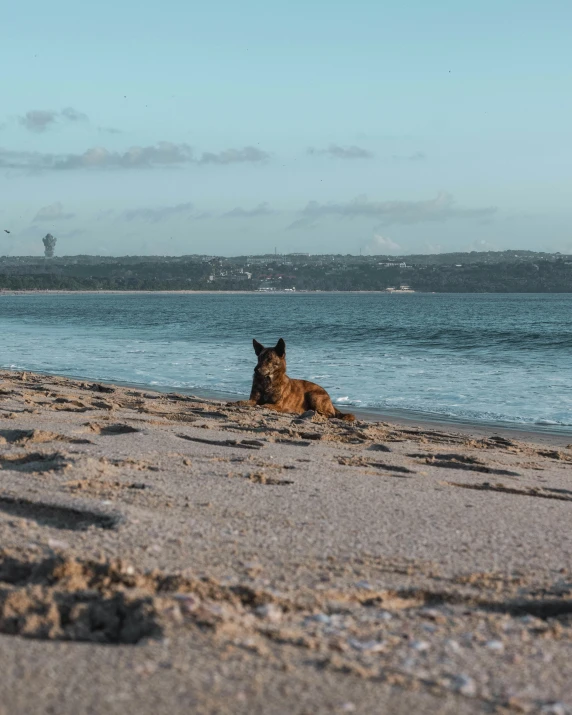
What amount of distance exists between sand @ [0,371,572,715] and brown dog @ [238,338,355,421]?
4.46 metres

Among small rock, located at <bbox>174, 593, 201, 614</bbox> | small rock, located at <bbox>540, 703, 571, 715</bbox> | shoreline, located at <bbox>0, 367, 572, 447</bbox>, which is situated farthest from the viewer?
shoreline, located at <bbox>0, 367, 572, 447</bbox>

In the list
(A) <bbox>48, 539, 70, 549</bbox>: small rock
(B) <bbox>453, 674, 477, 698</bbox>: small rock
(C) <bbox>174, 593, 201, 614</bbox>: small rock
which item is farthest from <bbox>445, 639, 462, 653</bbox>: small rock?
(A) <bbox>48, 539, 70, 549</bbox>: small rock

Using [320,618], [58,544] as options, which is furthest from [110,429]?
[320,618]

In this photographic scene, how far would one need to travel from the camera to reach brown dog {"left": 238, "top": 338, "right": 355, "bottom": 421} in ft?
33.1

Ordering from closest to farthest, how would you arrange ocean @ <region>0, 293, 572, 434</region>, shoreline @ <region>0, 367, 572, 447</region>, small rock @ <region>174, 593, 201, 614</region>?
small rock @ <region>174, 593, 201, 614</region>
shoreline @ <region>0, 367, 572, 447</region>
ocean @ <region>0, 293, 572, 434</region>

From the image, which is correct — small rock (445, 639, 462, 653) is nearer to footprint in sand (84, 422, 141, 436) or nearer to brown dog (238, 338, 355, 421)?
footprint in sand (84, 422, 141, 436)

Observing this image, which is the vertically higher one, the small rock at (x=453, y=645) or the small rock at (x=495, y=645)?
the small rock at (x=453, y=645)

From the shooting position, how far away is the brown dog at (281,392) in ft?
33.1

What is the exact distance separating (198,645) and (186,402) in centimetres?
858

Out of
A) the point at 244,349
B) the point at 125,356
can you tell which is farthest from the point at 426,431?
the point at 244,349

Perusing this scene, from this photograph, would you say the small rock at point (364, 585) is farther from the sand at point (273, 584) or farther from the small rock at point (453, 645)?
the small rock at point (453, 645)

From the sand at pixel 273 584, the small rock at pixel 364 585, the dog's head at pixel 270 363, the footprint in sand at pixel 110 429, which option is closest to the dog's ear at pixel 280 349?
the dog's head at pixel 270 363

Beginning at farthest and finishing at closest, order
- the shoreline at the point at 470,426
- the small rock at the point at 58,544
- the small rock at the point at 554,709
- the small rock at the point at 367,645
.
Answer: the shoreline at the point at 470,426
the small rock at the point at 58,544
the small rock at the point at 367,645
the small rock at the point at 554,709

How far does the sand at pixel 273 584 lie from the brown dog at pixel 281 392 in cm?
446
